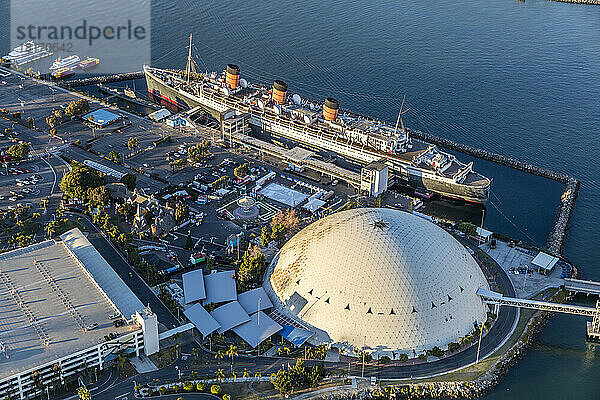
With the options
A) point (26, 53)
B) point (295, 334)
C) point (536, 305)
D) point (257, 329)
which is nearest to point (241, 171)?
point (257, 329)

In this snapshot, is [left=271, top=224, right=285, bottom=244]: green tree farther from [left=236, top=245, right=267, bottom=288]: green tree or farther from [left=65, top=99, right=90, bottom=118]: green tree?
[left=65, top=99, right=90, bottom=118]: green tree

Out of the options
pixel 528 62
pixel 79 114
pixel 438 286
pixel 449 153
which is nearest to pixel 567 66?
pixel 528 62

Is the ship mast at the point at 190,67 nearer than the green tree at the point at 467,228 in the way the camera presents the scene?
No

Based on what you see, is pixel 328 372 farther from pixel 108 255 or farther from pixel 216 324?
pixel 108 255

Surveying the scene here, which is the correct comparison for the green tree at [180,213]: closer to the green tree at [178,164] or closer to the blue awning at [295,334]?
the green tree at [178,164]

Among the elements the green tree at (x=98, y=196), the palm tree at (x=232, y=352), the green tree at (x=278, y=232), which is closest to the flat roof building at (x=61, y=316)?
the palm tree at (x=232, y=352)

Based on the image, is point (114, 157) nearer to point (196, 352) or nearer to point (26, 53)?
point (196, 352)
